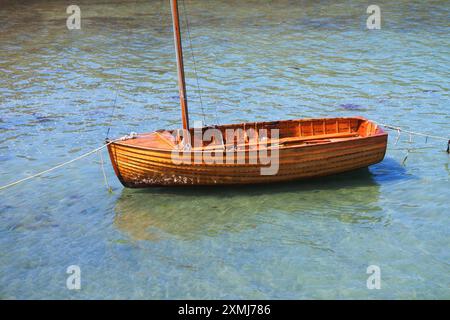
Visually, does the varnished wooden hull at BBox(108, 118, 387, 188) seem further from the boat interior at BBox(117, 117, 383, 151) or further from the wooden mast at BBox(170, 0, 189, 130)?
the wooden mast at BBox(170, 0, 189, 130)

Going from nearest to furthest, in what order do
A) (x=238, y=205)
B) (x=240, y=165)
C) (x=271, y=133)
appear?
(x=240, y=165)
(x=238, y=205)
(x=271, y=133)

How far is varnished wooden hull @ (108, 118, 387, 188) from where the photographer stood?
16.3 meters

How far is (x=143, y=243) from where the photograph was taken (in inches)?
585

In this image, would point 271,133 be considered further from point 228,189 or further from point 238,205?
point 238,205

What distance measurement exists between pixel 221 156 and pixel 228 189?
1410mm

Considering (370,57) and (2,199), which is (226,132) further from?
(370,57)

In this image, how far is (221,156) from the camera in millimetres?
16172

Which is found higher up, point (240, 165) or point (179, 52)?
point (179, 52)

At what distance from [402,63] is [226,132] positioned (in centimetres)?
1451

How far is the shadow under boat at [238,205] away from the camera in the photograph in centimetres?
1555

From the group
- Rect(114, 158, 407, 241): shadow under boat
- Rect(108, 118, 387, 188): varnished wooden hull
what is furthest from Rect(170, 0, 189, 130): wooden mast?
Rect(114, 158, 407, 241): shadow under boat

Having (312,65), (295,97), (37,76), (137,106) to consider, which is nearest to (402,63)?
(312,65)

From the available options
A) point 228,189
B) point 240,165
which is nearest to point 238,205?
point 228,189

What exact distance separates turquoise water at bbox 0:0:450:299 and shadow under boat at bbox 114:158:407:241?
0.06 metres
